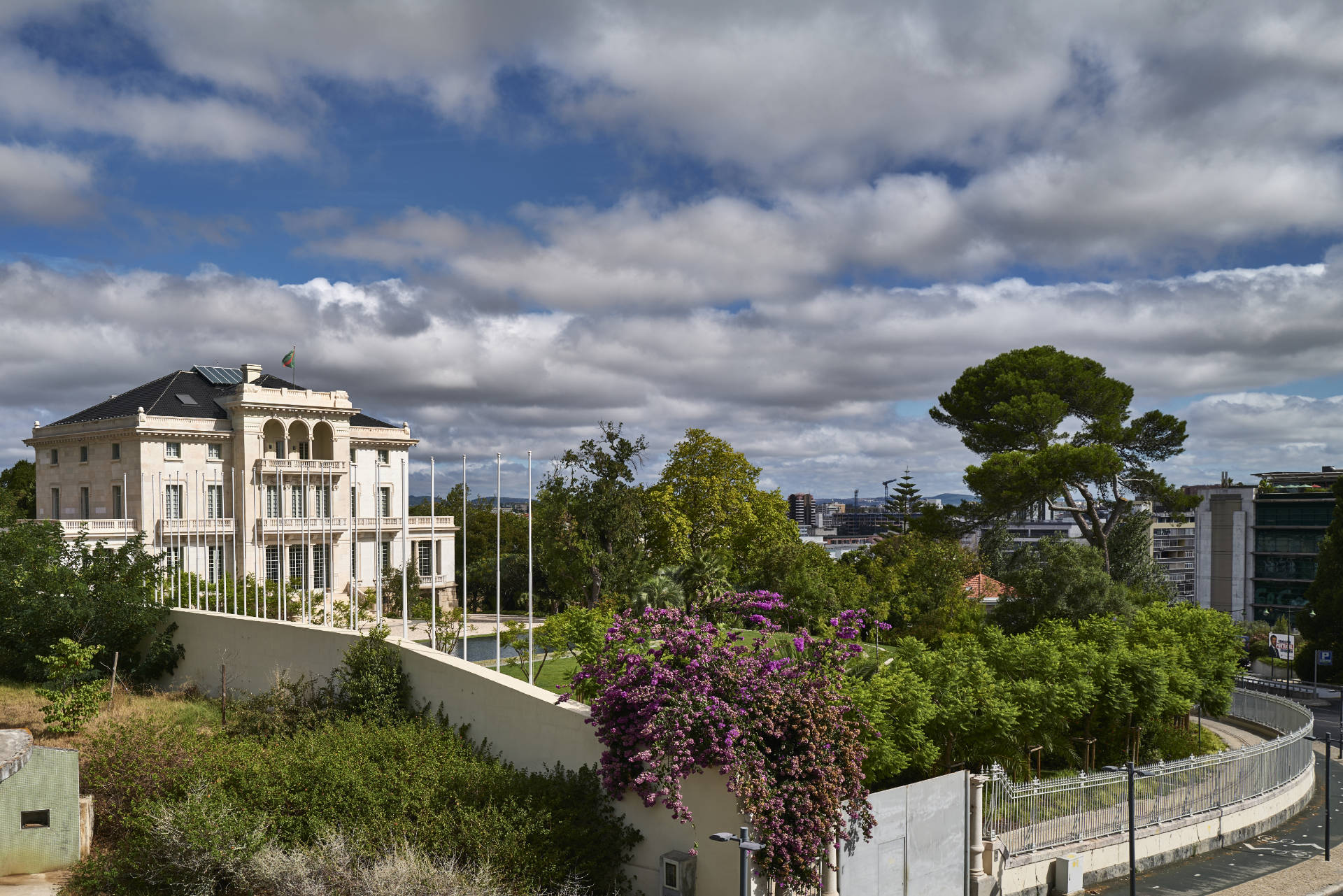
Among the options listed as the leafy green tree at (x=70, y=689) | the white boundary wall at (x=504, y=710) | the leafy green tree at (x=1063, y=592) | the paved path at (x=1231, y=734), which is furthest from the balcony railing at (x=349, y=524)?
the paved path at (x=1231, y=734)

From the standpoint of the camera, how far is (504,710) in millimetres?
17906

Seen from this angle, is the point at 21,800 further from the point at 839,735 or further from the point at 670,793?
the point at 839,735

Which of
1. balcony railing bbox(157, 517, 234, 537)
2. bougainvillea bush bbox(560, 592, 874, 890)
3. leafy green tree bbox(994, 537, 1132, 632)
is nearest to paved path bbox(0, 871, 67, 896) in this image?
bougainvillea bush bbox(560, 592, 874, 890)

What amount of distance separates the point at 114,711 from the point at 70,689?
1.24m

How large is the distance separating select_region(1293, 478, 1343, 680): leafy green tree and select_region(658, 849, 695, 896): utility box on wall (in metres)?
54.0

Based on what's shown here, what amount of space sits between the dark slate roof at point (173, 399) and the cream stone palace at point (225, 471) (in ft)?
0.32

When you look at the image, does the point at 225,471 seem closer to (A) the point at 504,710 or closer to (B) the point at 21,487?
(B) the point at 21,487

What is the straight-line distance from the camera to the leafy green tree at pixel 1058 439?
48.1 meters

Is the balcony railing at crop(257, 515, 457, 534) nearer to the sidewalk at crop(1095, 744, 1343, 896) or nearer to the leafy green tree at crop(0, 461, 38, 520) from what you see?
the leafy green tree at crop(0, 461, 38, 520)

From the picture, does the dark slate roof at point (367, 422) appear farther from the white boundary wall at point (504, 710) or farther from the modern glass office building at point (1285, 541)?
the modern glass office building at point (1285, 541)

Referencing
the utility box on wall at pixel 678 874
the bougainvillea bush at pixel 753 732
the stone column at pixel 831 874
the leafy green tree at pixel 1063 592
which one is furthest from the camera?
the leafy green tree at pixel 1063 592

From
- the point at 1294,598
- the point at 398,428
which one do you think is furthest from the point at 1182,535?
the point at 398,428

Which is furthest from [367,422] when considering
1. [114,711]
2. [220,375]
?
[114,711]

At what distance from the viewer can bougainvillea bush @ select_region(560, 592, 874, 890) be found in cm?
1412
